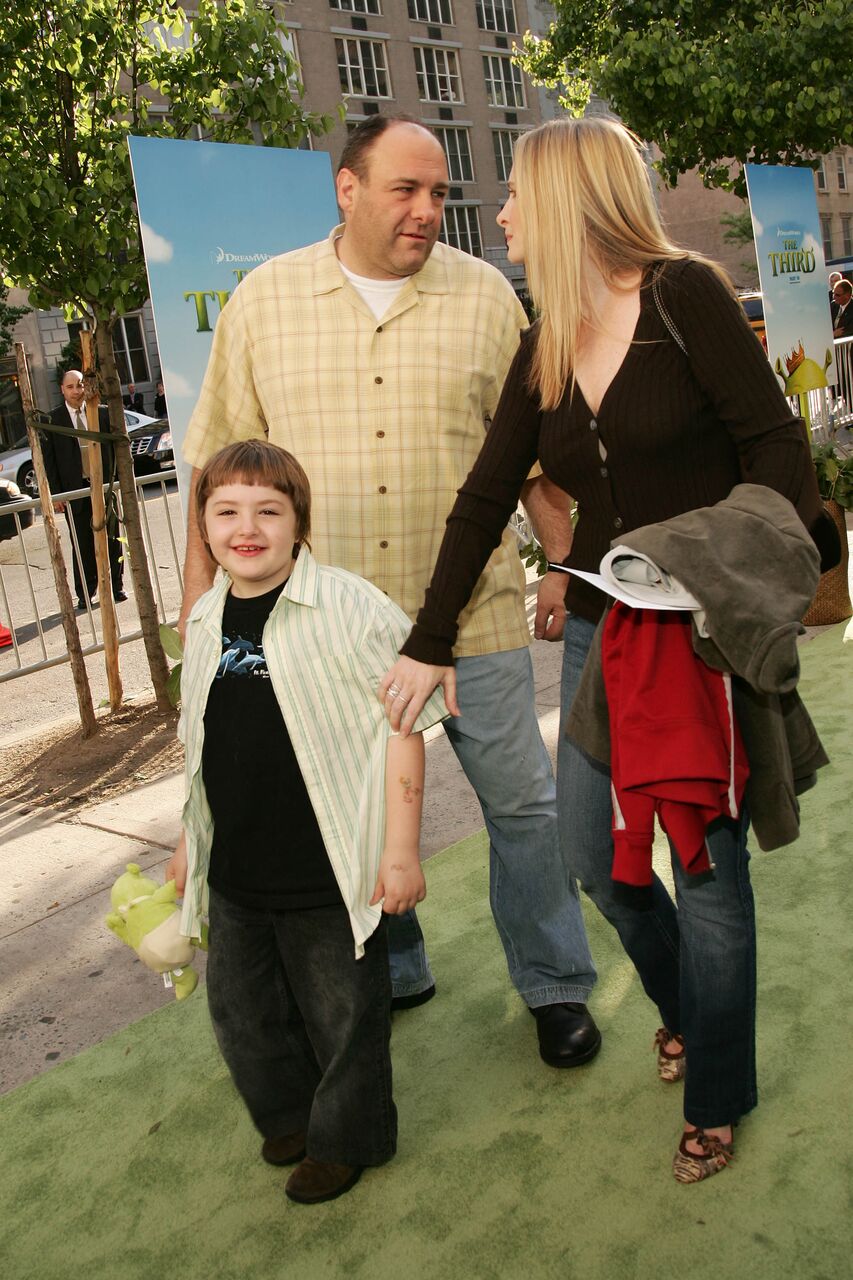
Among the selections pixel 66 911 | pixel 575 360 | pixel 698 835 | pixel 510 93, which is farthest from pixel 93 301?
pixel 510 93

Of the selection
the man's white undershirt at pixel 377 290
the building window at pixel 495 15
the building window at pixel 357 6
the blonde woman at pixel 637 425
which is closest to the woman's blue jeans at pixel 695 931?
the blonde woman at pixel 637 425

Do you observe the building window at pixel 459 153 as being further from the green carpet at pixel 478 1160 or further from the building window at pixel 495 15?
the green carpet at pixel 478 1160

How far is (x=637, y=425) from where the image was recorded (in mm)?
2219

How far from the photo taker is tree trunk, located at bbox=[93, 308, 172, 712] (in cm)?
604

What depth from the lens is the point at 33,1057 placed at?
324 centimetres

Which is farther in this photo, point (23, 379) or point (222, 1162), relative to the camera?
point (23, 379)

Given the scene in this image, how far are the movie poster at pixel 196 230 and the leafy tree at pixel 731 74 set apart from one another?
10349mm

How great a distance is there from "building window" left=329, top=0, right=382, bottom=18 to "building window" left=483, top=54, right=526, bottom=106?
643 centimetres

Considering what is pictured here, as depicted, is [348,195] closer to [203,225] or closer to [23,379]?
[203,225]

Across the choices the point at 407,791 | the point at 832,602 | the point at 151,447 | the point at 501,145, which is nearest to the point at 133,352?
the point at 151,447

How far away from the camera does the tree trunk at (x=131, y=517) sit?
6.04 meters

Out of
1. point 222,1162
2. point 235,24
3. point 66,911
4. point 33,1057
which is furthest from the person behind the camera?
point 235,24

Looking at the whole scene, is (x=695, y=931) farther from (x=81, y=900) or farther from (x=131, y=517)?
(x=131, y=517)

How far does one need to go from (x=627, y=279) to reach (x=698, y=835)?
100 cm
